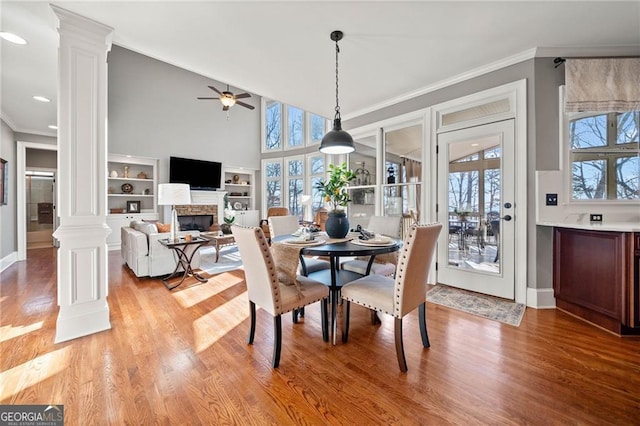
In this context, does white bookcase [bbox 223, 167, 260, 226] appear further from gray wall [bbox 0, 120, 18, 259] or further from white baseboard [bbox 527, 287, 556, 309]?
white baseboard [bbox 527, 287, 556, 309]

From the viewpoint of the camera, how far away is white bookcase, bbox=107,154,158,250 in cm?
648

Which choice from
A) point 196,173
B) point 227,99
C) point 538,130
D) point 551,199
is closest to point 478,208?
point 551,199

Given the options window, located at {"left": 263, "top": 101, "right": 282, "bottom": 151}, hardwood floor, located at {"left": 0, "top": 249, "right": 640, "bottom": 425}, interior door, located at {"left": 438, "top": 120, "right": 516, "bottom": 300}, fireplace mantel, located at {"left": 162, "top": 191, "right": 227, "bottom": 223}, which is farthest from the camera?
window, located at {"left": 263, "top": 101, "right": 282, "bottom": 151}

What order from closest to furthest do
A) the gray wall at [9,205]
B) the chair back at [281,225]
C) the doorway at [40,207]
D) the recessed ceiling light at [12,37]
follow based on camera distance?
the recessed ceiling light at [12,37] < the chair back at [281,225] < the gray wall at [9,205] < the doorway at [40,207]

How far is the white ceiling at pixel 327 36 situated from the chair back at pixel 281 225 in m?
1.77

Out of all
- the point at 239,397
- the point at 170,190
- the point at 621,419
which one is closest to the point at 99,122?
the point at 170,190

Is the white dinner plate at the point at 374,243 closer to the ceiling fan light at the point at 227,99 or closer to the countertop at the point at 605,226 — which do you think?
the countertop at the point at 605,226

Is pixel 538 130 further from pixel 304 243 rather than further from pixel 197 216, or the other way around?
Answer: pixel 197 216

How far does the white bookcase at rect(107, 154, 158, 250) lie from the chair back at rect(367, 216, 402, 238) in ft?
20.3

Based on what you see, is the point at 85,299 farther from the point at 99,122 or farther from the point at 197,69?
the point at 197,69

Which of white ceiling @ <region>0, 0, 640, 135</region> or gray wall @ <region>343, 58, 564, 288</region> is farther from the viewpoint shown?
gray wall @ <region>343, 58, 564, 288</region>

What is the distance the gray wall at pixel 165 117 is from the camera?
6465mm

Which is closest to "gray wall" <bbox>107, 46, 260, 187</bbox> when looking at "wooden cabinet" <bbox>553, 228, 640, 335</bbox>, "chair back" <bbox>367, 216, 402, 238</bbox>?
"chair back" <bbox>367, 216, 402, 238</bbox>

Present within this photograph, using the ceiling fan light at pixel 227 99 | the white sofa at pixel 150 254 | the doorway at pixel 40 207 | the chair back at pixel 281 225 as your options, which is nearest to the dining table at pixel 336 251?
the chair back at pixel 281 225
